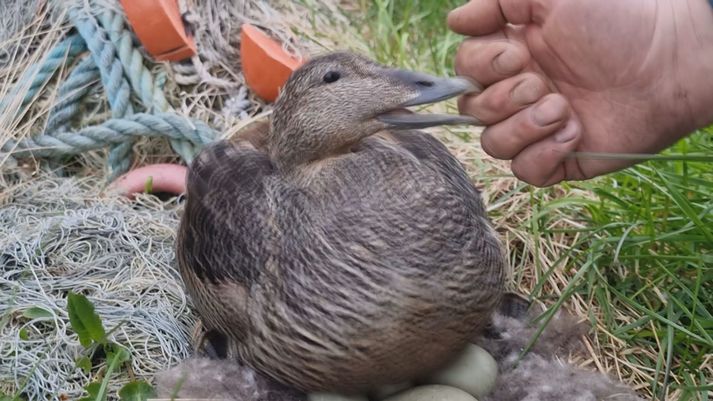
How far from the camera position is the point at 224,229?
1802 mm

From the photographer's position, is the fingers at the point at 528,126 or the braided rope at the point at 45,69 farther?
the braided rope at the point at 45,69

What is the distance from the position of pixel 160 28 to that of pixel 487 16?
1.34 m

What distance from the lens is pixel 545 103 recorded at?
5.41 feet

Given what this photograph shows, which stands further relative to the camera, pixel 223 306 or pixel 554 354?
pixel 554 354

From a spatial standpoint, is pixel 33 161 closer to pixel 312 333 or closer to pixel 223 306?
pixel 223 306

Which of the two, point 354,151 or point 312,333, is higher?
point 354,151

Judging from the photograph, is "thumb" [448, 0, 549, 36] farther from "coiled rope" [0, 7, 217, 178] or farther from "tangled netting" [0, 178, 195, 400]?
"coiled rope" [0, 7, 217, 178]

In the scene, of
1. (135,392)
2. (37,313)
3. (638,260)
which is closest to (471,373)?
(638,260)

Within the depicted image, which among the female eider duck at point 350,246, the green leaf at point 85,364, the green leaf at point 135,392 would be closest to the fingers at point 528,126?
the female eider duck at point 350,246

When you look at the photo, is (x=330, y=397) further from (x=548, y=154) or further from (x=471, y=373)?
(x=548, y=154)

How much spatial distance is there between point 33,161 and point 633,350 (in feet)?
6.19

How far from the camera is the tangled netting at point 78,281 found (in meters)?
1.86

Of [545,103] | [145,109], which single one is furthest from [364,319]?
[145,109]

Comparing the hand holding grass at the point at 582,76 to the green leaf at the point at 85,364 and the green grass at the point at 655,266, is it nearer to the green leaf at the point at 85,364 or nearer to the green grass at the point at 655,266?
the green grass at the point at 655,266
